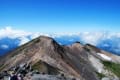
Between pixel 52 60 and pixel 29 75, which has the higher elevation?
pixel 29 75

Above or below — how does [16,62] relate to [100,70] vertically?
above

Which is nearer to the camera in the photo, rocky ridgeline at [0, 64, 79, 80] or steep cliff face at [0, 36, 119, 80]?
rocky ridgeline at [0, 64, 79, 80]

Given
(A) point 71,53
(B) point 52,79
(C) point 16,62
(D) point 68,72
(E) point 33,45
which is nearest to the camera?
(B) point 52,79

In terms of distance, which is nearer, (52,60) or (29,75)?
(29,75)

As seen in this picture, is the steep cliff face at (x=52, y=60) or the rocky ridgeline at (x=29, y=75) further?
the steep cliff face at (x=52, y=60)

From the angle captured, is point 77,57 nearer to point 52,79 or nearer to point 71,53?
point 71,53

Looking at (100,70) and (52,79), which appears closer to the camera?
(52,79)

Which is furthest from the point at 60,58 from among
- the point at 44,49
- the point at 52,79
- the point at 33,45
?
the point at 52,79

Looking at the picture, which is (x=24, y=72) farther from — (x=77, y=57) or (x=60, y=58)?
(x=77, y=57)

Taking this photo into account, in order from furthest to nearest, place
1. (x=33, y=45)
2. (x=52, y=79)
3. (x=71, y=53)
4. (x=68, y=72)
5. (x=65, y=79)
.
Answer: (x=71, y=53), (x=33, y=45), (x=68, y=72), (x=65, y=79), (x=52, y=79)
